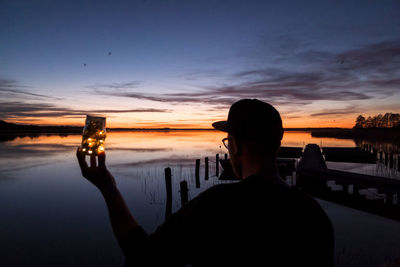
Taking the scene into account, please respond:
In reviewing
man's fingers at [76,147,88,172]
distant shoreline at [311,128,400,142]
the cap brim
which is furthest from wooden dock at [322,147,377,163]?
distant shoreline at [311,128,400,142]

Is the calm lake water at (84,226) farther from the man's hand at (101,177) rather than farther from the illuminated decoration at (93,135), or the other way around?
the man's hand at (101,177)

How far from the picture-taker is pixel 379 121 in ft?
548

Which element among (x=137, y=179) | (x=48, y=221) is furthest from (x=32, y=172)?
(x=48, y=221)

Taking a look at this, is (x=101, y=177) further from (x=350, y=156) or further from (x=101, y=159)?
(x=350, y=156)

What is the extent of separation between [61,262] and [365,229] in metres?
12.0

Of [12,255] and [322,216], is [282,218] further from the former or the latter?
[12,255]

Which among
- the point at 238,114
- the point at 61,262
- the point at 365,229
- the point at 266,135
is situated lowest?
the point at 61,262

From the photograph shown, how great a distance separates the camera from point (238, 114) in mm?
1546

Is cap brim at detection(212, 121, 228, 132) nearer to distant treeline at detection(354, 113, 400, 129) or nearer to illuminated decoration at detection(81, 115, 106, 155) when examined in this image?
illuminated decoration at detection(81, 115, 106, 155)

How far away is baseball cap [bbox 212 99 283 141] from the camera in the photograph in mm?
1520

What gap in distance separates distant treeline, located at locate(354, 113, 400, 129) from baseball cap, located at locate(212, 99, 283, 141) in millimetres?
186091

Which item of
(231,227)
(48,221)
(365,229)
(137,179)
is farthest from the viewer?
(137,179)

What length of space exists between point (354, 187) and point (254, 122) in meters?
12.7

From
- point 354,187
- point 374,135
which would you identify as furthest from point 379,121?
point 354,187
